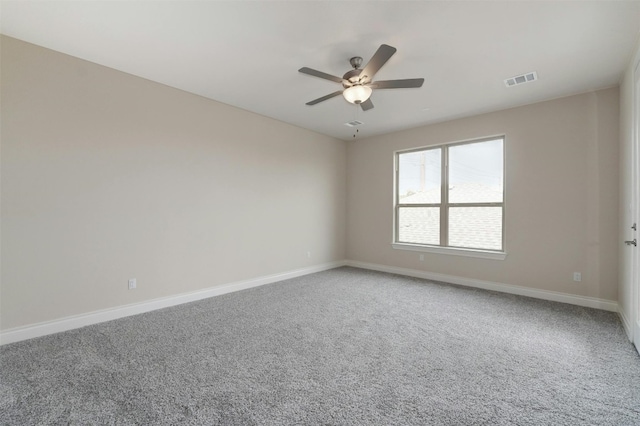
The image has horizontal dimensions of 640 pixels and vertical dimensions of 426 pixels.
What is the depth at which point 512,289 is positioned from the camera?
13.9 feet

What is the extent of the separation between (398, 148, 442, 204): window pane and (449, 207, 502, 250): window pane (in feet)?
1.61

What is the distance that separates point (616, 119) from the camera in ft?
11.4

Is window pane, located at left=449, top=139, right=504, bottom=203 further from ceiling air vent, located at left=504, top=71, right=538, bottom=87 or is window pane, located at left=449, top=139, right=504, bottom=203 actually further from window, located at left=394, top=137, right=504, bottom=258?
ceiling air vent, located at left=504, top=71, right=538, bottom=87

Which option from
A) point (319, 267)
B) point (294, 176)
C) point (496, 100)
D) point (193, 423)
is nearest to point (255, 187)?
point (294, 176)

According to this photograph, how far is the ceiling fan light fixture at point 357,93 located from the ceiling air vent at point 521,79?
1.85m

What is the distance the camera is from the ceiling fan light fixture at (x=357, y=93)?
9.25 feet

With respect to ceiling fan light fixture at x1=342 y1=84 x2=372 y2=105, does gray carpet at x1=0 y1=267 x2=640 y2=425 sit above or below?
below

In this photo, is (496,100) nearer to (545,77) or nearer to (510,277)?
(545,77)

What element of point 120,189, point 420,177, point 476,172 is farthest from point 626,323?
point 120,189

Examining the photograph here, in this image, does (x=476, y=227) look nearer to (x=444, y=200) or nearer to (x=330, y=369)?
(x=444, y=200)

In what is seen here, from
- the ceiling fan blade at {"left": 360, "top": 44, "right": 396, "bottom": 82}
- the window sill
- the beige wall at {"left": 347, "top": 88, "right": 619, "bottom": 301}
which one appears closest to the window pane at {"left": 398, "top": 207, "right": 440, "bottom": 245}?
Result: the window sill

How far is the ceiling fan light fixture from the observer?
2820 mm

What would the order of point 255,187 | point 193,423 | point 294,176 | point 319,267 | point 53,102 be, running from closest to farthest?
point 193,423 < point 53,102 < point 255,187 < point 294,176 < point 319,267

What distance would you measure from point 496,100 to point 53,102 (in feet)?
17.3
